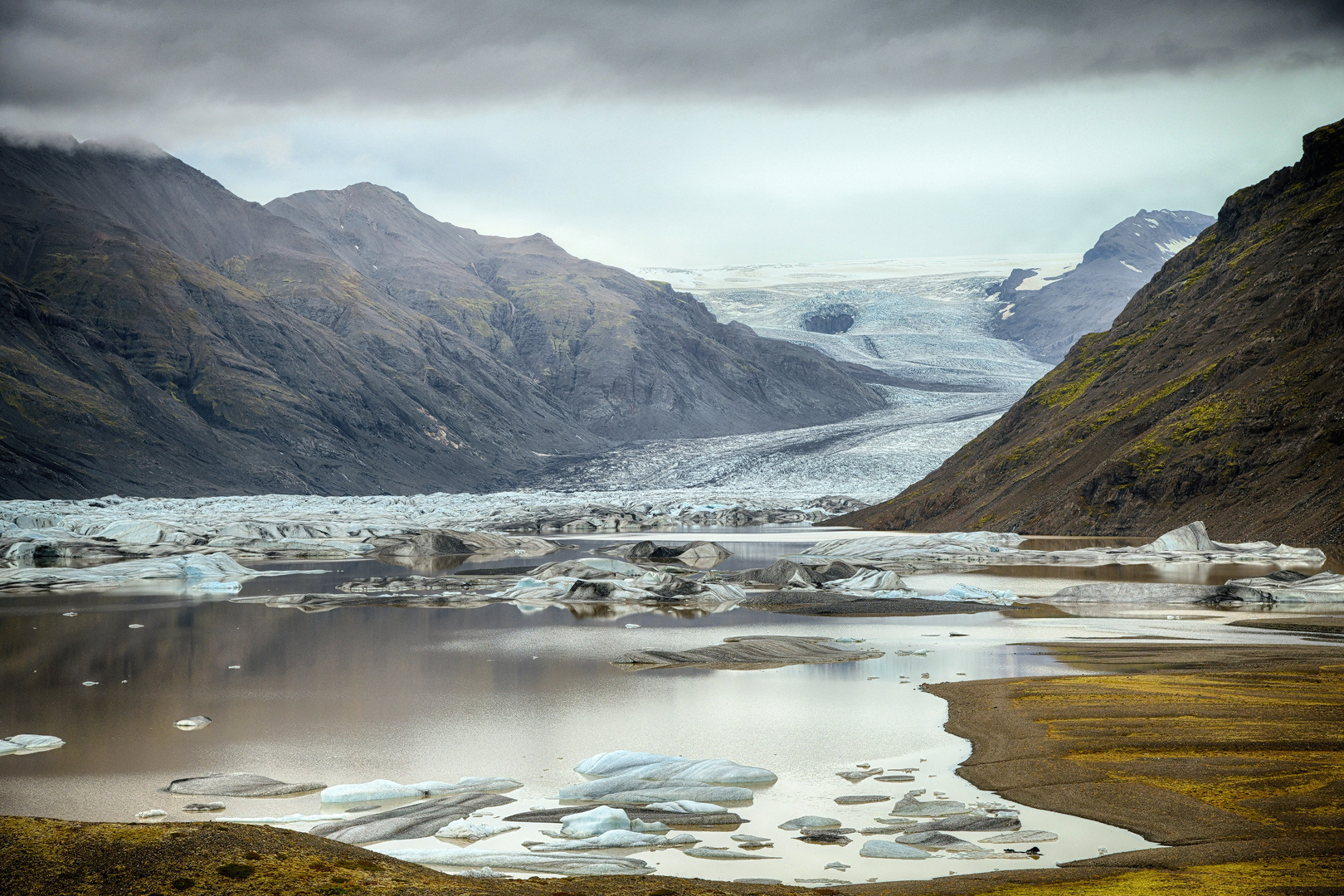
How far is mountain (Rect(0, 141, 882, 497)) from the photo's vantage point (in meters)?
73.7

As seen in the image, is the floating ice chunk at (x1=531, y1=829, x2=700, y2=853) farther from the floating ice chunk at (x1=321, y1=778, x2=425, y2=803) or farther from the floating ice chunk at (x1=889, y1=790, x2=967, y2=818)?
the floating ice chunk at (x1=321, y1=778, x2=425, y2=803)

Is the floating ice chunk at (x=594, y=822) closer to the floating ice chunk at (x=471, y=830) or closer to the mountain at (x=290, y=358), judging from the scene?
the floating ice chunk at (x=471, y=830)

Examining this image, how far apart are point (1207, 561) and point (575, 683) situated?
21.9 meters

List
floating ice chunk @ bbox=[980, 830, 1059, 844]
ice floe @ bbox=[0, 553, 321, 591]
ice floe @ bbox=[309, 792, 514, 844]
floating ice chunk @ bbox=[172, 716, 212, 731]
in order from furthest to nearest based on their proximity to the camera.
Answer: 1. ice floe @ bbox=[0, 553, 321, 591]
2. floating ice chunk @ bbox=[172, 716, 212, 731]
3. ice floe @ bbox=[309, 792, 514, 844]
4. floating ice chunk @ bbox=[980, 830, 1059, 844]

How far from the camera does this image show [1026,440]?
47438mm

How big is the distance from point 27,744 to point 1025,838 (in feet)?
27.3

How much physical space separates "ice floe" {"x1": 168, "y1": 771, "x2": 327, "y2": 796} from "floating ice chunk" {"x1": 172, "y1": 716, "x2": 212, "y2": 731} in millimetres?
2310

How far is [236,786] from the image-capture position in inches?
318

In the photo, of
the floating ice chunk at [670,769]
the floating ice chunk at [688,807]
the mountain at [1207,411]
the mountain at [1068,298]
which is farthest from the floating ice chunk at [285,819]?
the mountain at [1068,298]

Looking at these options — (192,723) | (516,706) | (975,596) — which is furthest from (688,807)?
(975,596)

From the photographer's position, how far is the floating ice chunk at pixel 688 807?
7355 mm

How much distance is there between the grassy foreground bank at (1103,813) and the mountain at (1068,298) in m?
161

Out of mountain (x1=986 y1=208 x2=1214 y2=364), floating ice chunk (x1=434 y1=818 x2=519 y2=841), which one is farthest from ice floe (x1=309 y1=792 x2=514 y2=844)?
mountain (x1=986 y1=208 x2=1214 y2=364)

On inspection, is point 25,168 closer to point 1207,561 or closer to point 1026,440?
point 1026,440
